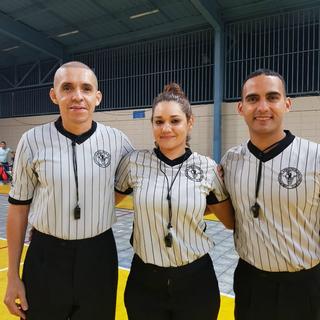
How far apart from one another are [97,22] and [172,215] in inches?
412

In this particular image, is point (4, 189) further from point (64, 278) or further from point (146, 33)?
point (64, 278)

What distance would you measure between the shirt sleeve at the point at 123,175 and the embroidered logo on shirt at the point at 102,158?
4.1 inches

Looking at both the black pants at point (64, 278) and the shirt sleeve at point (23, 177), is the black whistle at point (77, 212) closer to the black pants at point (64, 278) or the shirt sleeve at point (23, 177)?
the black pants at point (64, 278)

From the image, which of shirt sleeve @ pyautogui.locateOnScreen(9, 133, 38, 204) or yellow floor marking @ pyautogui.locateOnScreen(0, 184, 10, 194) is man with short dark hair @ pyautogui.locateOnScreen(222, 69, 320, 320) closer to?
shirt sleeve @ pyautogui.locateOnScreen(9, 133, 38, 204)

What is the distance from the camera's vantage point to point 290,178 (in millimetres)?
1676

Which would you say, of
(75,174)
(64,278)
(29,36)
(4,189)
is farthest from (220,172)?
(29,36)

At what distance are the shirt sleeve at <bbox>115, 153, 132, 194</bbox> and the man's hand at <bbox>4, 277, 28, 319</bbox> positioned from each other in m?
0.75

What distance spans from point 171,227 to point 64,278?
624 millimetres

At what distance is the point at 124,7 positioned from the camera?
9.70 m

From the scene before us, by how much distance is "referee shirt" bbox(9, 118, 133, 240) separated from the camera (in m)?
1.72

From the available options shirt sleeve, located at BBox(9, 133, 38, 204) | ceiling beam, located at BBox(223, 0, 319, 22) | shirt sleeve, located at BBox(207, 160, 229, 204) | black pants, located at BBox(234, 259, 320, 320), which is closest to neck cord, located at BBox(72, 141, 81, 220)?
shirt sleeve, located at BBox(9, 133, 38, 204)

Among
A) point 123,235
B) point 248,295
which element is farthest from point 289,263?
point 123,235

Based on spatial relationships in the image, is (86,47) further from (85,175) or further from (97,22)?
(85,175)

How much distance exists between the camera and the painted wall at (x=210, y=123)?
9.01m
